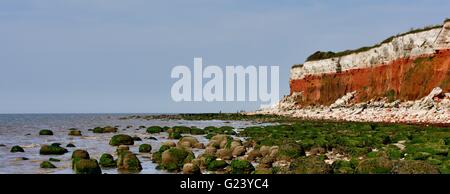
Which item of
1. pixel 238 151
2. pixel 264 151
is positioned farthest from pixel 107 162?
Result: pixel 264 151

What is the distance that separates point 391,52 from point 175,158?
202ft

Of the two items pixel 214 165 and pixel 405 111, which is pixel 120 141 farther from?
pixel 405 111

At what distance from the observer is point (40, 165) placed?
22734 mm

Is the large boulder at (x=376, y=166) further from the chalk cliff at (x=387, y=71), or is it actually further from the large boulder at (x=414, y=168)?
the chalk cliff at (x=387, y=71)

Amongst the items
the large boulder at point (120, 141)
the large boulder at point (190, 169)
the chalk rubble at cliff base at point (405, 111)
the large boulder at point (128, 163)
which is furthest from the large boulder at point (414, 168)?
the chalk rubble at cliff base at point (405, 111)

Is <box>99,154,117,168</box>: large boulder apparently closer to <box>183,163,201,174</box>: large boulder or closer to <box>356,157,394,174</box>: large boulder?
<box>183,163,201,174</box>: large boulder

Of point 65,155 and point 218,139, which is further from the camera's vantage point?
point 218,139

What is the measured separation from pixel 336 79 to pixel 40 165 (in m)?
80.0

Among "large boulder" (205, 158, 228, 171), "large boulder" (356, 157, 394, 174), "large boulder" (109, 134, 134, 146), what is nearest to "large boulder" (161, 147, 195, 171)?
"large boulder" (205, 158, 228, 171)

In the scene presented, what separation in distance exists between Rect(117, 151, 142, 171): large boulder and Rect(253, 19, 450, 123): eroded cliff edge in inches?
1385

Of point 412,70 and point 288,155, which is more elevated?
point 412,70

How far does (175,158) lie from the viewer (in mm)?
22094
